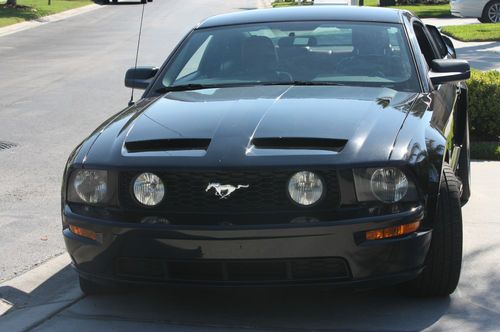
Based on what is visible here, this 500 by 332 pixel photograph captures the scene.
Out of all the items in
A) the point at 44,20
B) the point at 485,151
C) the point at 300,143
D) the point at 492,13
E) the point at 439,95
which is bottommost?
the point at 44,20

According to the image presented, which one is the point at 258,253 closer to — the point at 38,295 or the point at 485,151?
the point at 38,295

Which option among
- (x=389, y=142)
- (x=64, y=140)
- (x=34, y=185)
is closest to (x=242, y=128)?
(x=389, y=142)

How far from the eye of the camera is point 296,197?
446cm

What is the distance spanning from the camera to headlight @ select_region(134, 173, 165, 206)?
457 cm

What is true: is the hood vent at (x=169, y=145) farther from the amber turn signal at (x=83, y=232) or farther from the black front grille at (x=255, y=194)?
the amber turn signal at (x=83, y=232)

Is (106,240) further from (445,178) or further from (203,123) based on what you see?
(445,178)

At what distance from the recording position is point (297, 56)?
6.14 meters

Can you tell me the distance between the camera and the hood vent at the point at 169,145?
4.68 metres

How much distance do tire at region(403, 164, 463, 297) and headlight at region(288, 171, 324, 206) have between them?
0.75m

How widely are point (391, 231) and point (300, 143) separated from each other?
0.61 meters

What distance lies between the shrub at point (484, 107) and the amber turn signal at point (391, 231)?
5636 millimetres

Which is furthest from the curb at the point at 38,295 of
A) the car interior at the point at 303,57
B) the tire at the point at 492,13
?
the tire at the point at 492,13

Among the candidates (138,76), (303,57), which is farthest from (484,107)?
(138,76)

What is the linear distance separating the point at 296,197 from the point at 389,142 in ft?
1.85
